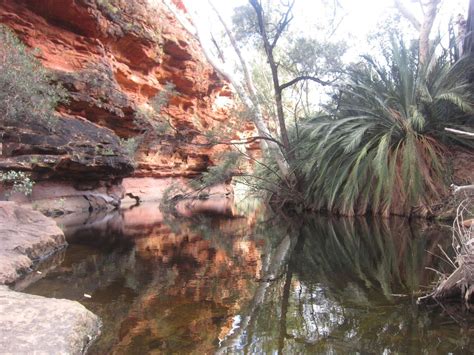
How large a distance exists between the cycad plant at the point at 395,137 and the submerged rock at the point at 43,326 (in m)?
6.58

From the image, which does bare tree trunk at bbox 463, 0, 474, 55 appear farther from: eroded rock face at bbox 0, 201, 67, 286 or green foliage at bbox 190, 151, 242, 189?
eroded rock face at bbox 0, 201, 67, 286

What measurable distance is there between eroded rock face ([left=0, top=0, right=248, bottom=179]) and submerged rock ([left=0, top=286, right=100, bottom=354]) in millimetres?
9332

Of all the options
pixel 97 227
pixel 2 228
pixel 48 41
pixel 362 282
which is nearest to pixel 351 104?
pixel 97 227

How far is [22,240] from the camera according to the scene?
15.5ft

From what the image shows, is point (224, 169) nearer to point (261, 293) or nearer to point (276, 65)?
point (276, 65)

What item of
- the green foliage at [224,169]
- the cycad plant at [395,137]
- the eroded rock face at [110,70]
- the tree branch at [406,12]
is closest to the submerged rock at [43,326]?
the cycad plant at [395,137]

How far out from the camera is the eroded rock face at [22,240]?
3.90 meters

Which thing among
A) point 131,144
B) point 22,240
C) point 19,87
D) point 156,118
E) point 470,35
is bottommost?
point 22,240

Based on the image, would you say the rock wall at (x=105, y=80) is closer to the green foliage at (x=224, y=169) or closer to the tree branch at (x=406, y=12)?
the green foliage at (x=224, y=169)

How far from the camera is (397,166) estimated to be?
8195 millimetres

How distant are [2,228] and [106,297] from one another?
8.00 ft

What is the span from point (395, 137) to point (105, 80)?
36.6 feet

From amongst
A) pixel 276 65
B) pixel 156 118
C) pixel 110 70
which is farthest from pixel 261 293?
pixel 110 70

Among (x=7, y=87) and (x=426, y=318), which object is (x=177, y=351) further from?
(x=7, y=87)
